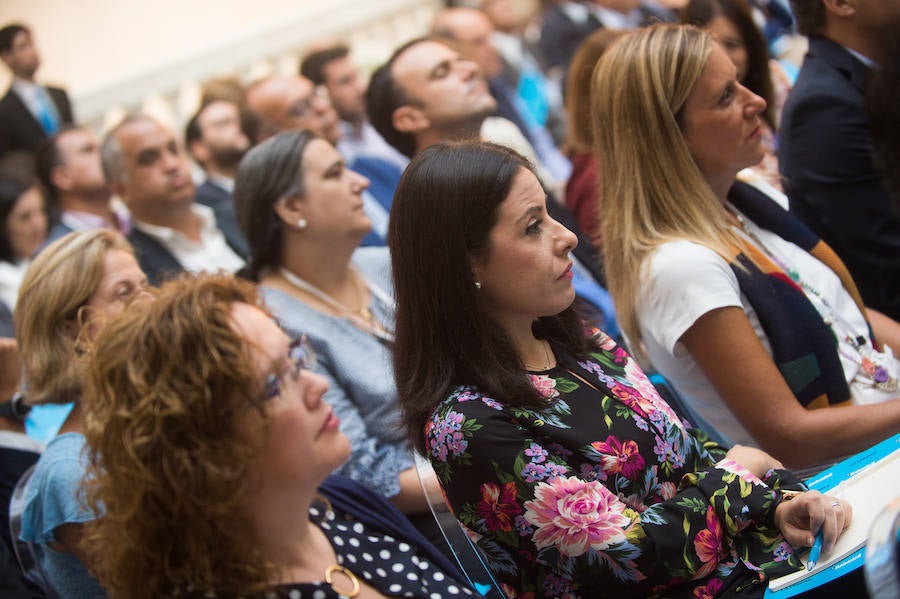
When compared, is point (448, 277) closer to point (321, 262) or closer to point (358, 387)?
point (358, 387)

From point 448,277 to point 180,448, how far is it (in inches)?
20.9

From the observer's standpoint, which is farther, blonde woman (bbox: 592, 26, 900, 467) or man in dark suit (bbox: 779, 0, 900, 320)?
man in dark suit (bbox: 779, 0, 900, 320)

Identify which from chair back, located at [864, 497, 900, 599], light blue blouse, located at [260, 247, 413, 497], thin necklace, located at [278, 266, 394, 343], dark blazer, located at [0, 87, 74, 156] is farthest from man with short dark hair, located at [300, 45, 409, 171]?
chair back, located at [864, 497, 900, 599]

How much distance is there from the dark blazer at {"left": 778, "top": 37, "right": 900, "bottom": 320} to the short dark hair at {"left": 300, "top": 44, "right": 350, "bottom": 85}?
3.05 meters

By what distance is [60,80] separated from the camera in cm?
886

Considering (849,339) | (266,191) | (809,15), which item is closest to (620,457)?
(849,339)

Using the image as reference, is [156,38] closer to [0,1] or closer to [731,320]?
[0,1]

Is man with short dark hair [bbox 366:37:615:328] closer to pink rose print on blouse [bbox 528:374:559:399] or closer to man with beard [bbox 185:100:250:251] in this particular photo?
man with beard [bbox 185:100:250:251]

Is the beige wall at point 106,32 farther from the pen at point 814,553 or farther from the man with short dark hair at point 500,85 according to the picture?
the pen at point 814,553

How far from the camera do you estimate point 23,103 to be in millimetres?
5648

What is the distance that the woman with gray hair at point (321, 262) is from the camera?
2.47m

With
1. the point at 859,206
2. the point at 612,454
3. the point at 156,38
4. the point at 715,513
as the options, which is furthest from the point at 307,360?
the point at 156,38

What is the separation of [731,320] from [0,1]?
8.93 m

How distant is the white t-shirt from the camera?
1.86m
